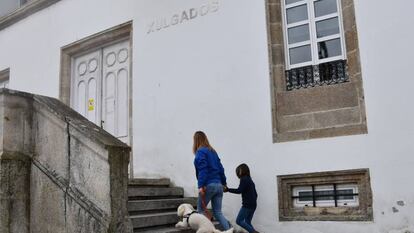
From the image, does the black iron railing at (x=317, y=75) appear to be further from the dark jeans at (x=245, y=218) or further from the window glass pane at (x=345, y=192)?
the dark jeans at (x=245, y=218)

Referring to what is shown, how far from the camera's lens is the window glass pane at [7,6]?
42.1ft

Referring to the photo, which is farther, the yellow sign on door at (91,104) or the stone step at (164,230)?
the yellow sign on door at (91,104)

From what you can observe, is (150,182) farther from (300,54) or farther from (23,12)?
(23,12)

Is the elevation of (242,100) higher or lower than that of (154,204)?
higher

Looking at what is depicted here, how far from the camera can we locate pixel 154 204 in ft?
21.1

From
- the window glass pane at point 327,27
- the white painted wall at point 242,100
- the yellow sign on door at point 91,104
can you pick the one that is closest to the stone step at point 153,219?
the white painted wall at point 242,100

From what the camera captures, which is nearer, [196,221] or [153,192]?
[196,221]

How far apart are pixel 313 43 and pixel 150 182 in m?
3.32

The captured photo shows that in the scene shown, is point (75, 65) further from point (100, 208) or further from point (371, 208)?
point (371, 208)

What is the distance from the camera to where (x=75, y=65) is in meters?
10.5

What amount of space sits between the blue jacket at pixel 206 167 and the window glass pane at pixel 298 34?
7.85ft

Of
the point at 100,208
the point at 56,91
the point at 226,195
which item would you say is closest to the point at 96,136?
the point at 100,208

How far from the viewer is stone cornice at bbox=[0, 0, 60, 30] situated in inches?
435

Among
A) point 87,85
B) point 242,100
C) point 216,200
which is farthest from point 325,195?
point 87,85
